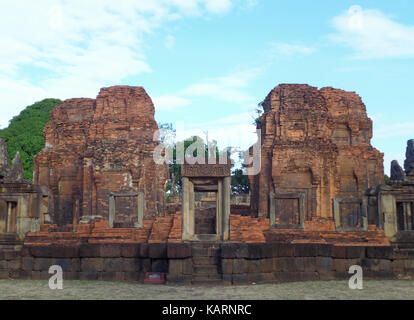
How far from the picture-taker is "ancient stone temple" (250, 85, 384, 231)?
21516 millimetres

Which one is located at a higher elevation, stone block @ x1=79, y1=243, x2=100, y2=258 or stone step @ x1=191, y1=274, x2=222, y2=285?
stone block @ x1=79, y1=243, x2=100, y2=258

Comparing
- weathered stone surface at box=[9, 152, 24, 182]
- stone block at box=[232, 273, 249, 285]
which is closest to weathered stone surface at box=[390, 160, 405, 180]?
stone block at box=[232, 273, 249, 285]

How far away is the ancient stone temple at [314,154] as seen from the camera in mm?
21516

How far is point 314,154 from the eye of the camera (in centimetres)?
2166

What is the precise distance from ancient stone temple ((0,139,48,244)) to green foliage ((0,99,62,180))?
17.8m

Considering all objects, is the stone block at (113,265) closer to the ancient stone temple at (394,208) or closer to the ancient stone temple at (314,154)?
the ancient stone temple at (394,208)

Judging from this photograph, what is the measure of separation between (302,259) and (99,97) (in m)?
14.5

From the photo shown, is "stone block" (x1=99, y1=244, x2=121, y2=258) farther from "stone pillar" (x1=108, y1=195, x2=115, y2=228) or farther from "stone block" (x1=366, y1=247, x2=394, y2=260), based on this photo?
"stone block" (x1=366, y1=247, x2=394, y2=260)

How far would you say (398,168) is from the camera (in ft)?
46.4

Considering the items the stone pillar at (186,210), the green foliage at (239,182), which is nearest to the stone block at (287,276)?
the stone pillar at (186,210)

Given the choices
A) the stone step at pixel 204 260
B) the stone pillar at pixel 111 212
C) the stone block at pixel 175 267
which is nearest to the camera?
the stone block at pixel 175 267

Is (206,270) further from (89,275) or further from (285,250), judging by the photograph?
(89,275)

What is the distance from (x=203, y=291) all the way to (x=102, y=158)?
42.9 feet

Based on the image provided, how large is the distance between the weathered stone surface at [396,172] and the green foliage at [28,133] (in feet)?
75.6
